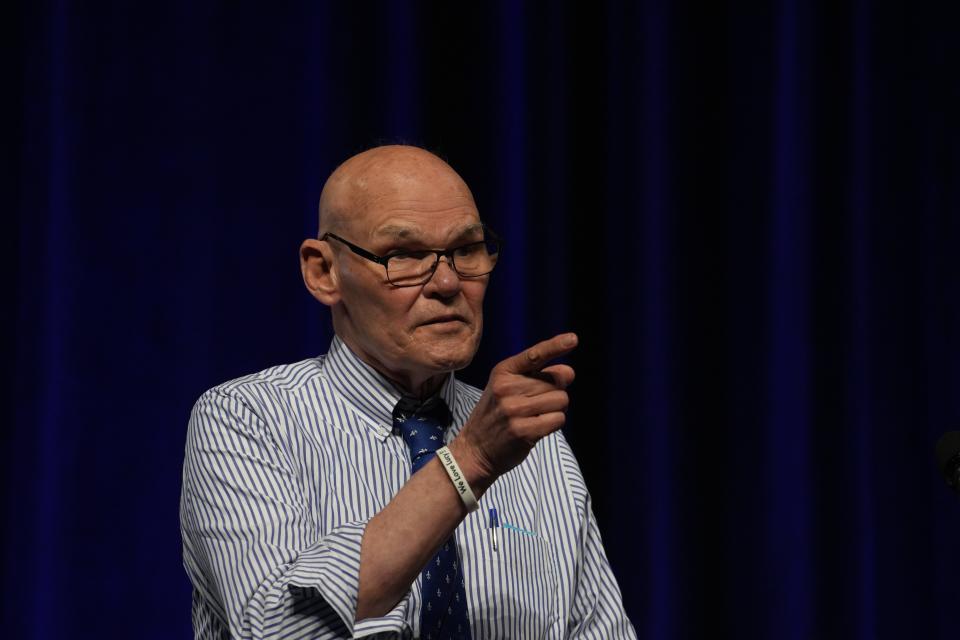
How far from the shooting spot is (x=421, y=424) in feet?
5.36

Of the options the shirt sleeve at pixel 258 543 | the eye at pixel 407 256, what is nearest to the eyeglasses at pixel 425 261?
the eye at pixel 407 256

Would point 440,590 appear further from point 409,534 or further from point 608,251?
point 608,251

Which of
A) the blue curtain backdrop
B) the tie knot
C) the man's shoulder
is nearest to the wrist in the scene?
the tie knot

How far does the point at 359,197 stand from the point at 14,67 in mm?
937

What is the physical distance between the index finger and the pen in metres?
0.36

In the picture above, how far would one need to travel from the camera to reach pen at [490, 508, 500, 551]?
156cm

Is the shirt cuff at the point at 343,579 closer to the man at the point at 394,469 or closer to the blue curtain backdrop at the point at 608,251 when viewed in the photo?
the man at the point at 394,469

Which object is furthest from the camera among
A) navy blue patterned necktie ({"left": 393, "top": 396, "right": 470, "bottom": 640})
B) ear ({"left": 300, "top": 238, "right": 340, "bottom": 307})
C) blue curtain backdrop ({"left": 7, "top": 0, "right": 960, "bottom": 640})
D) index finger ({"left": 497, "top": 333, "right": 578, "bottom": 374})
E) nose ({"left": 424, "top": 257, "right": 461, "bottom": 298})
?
blue curtain backdrop ({"left": 7, "top": 0, "right": 960, "bottom": 640})

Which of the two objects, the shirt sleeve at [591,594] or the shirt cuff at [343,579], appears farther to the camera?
the shirt sleeve at [591,594]

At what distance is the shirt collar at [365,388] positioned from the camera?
5.35 ft

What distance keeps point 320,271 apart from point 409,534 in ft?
1.78

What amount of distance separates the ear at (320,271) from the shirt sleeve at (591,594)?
0.43 meters

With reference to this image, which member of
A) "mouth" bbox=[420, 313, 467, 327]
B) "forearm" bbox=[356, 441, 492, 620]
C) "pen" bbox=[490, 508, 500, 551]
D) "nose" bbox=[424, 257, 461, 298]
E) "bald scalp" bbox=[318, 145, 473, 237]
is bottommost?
"pen" bbox=[490, 508, 500, 551]

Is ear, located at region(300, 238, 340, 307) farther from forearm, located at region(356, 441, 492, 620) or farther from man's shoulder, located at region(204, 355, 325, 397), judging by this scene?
forearm, located at region(356, 441, 492, 620)
